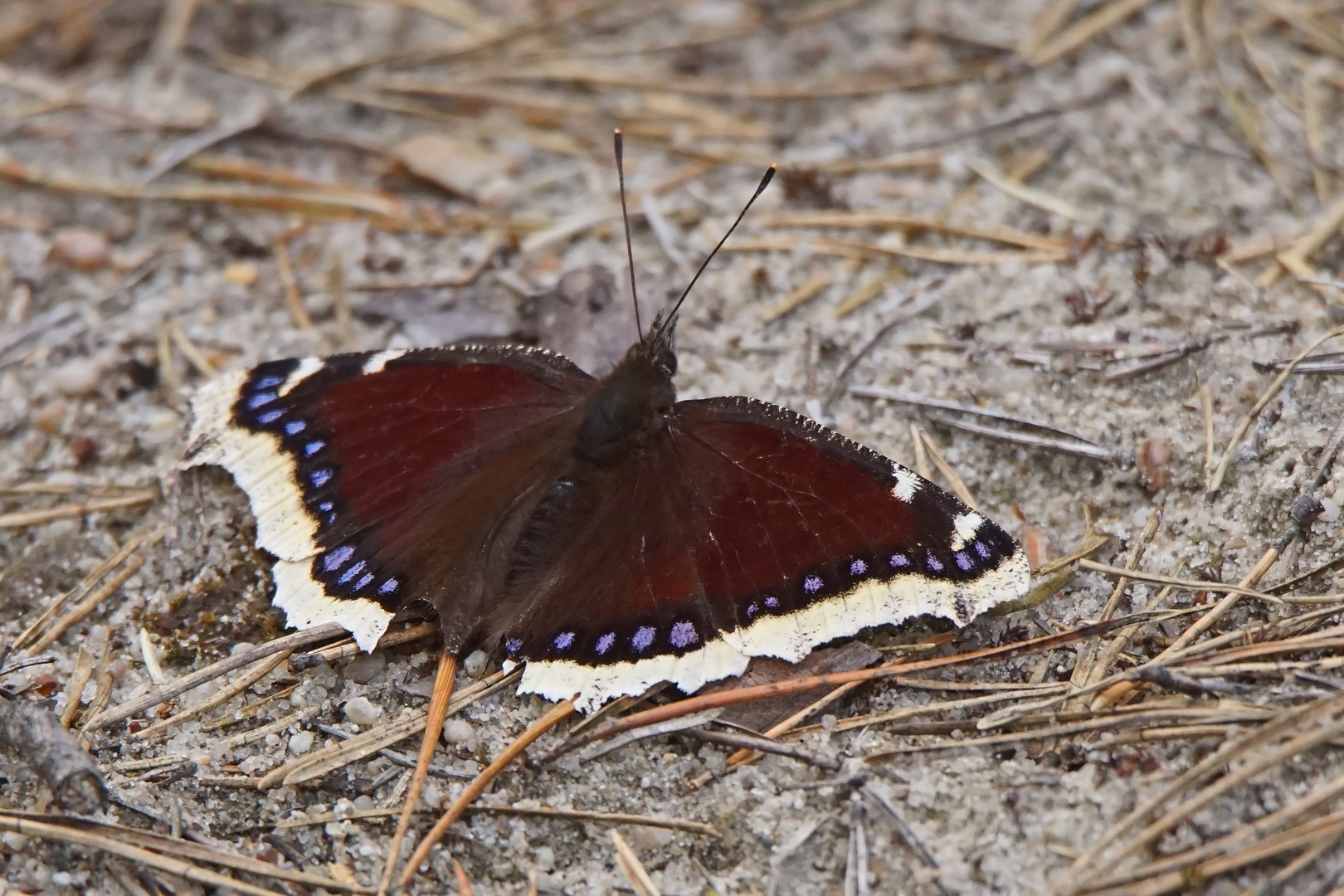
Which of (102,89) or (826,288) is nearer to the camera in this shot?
(826,288)

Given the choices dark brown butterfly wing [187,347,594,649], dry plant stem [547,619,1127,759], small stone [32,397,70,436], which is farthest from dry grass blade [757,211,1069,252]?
small stone [32,397,70,436]

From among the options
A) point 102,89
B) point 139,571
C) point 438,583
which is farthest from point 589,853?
point 102,89

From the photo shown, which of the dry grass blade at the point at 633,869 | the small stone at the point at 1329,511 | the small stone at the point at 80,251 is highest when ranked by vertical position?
the small stone at the point at 80,251

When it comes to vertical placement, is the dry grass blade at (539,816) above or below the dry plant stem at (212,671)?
below

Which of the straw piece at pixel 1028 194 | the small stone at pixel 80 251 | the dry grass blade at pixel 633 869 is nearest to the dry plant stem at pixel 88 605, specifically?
the small stone at pixel 80 251

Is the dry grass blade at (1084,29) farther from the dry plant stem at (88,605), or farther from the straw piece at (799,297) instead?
the dry plant stem at (88,605)

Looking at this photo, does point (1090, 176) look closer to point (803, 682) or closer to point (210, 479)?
point (803, 682)

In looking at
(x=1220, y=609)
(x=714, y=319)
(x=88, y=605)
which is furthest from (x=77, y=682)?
(x=1220, y=609)
